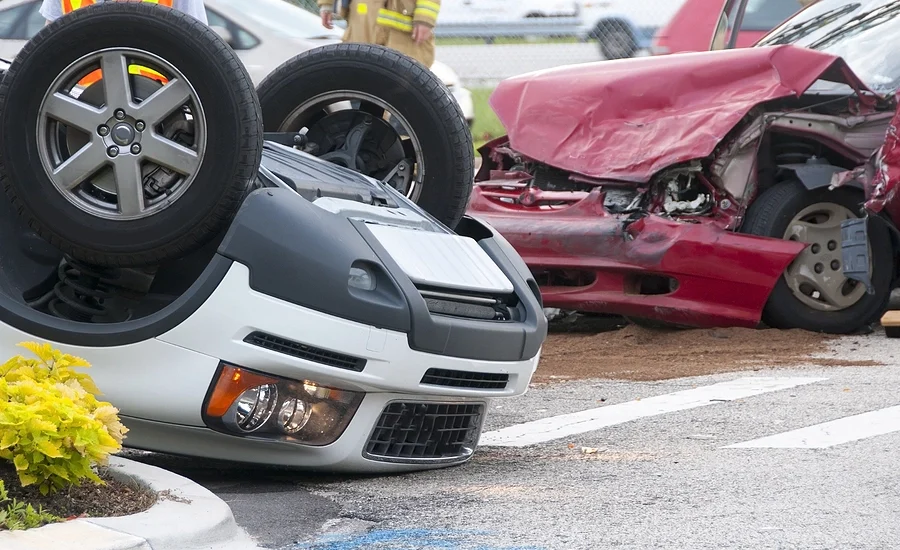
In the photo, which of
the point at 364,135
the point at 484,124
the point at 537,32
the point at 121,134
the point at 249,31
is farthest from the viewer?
the point at 537,32

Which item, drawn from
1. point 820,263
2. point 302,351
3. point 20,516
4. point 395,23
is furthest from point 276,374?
point 395,23

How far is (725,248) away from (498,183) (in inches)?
58.9

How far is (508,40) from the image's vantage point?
1747cm

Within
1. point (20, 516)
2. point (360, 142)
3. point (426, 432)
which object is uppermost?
point (360, 142)

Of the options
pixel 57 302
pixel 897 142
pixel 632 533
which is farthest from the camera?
pixel 897 142

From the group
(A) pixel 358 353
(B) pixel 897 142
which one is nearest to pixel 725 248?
(B) pixel 897 142

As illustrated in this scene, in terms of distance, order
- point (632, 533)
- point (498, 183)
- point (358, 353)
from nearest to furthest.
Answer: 1. point (632, 533)
2. point (358, 353)
3. point (498, 183)

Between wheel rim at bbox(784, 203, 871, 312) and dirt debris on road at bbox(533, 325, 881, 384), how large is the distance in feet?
0.69

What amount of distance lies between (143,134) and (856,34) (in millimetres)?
5674

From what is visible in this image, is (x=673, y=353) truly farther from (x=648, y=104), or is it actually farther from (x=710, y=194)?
(x=648, y=104)

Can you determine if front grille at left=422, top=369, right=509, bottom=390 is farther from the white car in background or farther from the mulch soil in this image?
the white car in background

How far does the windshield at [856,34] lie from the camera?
26.5 ft

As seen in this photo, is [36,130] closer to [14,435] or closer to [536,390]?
[14,435]

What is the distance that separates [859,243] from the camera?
725 cm
